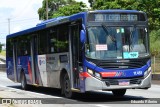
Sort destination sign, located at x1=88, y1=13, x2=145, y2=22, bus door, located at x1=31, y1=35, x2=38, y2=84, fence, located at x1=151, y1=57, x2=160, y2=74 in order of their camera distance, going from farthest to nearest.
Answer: fence, located at x1=151, y1=57, x2=160, y2=74, bus door, located at x1=31, y1=35, x2=38, y2=84, destination sign, located at x1=88, y1=13, x2=145, y2=22

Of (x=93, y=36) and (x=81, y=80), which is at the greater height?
(x=93, y=36)

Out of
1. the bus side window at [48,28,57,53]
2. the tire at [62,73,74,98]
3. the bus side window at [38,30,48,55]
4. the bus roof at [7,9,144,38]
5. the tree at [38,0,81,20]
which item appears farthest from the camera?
the tree at [38,0,81,20]

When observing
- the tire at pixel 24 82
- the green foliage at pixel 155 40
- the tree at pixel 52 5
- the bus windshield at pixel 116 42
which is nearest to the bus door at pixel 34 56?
the tire at pixel 24 82

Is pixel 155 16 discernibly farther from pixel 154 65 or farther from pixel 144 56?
pixel 144 56

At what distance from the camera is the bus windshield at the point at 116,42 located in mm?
15414

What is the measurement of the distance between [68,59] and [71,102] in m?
1.85

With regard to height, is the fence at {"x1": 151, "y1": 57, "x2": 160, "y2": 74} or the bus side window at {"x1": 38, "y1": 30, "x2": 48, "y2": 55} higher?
the bus side window at {"x1": 38, "y1": 30, "x2": 48, "y2": 55}

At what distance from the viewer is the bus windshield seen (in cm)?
1541

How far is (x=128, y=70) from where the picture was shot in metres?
15.6

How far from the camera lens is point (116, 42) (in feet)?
51.2

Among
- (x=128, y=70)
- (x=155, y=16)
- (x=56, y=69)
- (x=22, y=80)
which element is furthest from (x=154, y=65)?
(x=128, y=70)

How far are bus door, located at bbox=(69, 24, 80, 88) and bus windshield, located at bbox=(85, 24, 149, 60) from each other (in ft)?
2.54

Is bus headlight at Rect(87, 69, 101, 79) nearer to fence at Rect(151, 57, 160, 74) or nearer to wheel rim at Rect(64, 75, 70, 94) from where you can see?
wheel rim at Rect(64, 75, 70, 94)

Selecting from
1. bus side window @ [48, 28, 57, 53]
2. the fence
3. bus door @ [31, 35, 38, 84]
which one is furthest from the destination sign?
the fence
